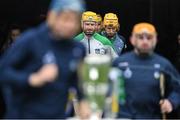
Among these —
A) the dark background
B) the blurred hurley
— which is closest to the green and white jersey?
the dark background

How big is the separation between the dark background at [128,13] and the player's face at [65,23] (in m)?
5.30

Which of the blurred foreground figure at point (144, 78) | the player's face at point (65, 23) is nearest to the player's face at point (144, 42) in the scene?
the blurred foreground figure at point (144, 78)

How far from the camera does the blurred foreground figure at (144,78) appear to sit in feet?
16.4

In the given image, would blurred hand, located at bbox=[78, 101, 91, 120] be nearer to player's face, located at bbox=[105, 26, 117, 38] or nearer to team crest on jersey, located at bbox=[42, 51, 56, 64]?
team crest on jersey, located at bbox=[42, 51, 56, 64]

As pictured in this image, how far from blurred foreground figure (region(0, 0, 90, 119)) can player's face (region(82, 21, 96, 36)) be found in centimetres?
339

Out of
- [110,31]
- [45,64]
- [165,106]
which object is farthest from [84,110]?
[110,31]

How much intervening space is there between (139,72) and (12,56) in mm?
1603

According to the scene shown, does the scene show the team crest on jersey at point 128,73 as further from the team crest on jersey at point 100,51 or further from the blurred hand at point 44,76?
the team crest on jersey at point 100,51

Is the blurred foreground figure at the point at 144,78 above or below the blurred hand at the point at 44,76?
below

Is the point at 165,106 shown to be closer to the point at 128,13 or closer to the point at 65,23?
the point at 65,23

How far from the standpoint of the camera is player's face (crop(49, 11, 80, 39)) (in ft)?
11.8

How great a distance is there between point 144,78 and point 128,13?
15.1 feet

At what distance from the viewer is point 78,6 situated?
3.72 metres

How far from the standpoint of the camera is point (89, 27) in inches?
288
